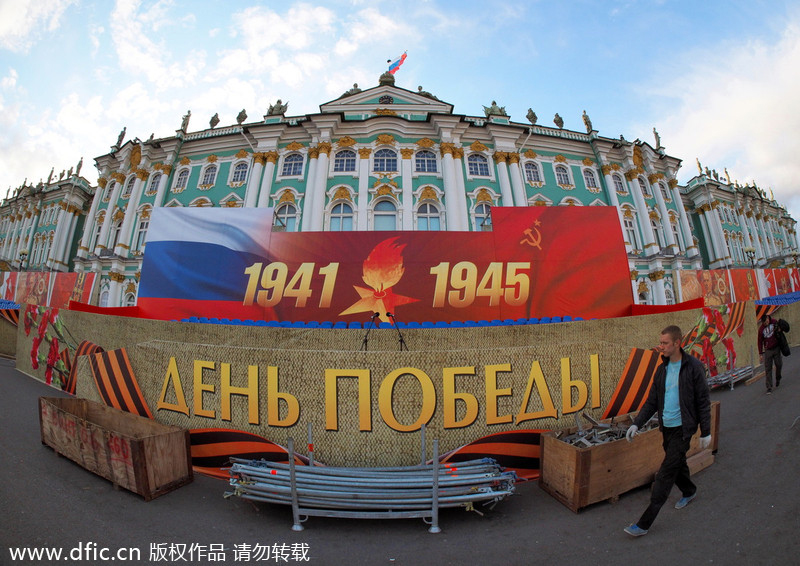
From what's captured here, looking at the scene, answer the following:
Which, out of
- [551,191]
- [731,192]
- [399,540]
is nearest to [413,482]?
[399,540]

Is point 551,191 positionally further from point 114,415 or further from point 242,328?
point 114,415

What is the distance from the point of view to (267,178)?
71.0 ft

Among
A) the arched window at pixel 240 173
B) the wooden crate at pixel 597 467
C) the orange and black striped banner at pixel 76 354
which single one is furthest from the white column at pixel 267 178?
the wooden crate at pixel 597 467

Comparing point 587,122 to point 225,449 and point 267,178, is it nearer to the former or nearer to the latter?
point 267,178

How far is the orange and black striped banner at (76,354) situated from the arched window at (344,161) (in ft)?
52.6

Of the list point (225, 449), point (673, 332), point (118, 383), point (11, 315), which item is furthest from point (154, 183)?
point (673, 332)

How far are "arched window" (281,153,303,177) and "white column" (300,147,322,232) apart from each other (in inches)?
30.9

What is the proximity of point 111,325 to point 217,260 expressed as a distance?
15.8 feet

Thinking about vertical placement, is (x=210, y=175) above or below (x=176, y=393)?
above

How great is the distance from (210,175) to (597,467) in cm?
2671

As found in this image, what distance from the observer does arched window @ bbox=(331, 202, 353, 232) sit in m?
20.3

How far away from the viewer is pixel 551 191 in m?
22.7

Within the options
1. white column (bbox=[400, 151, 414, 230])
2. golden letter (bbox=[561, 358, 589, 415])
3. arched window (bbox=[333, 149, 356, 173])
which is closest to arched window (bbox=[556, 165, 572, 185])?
white column (bbox=[400, 151, 414, 230])

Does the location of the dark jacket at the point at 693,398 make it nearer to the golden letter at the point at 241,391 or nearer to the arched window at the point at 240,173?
the golden letter at the point at 241,391
